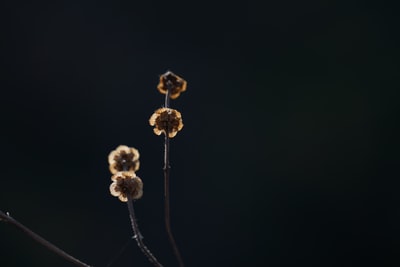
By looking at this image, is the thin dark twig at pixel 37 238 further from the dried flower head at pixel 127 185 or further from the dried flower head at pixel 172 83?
the dried flower head at pixel 172 83

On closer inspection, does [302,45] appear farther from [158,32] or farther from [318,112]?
[158,32]

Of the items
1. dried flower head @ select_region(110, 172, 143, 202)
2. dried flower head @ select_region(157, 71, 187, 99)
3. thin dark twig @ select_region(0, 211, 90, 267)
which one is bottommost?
thin dark twig @ select_region(0, 211, 90, 267)

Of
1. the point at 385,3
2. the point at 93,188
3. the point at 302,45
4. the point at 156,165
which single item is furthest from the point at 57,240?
the point at 385,3

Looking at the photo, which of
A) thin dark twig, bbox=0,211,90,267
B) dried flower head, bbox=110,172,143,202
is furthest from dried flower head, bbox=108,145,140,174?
thin dark twig, bbox=0,211,90,267

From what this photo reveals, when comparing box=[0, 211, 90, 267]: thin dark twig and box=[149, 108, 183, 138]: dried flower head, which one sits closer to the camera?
box=[0, 211, 90, 267]: thin dark twig

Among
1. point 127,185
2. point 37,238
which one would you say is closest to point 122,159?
point 127,185

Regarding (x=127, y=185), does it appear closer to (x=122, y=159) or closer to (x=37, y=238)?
(x=122, y=159)

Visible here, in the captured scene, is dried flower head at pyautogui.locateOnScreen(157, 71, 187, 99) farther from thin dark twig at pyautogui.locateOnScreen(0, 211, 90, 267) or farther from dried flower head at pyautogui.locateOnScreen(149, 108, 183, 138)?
thin dark twig at pyautogui.locateOnScreen(0, 211, 90, 267)

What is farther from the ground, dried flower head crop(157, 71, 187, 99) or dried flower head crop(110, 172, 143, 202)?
dried flower head crop(157, 71, 187, 99)
